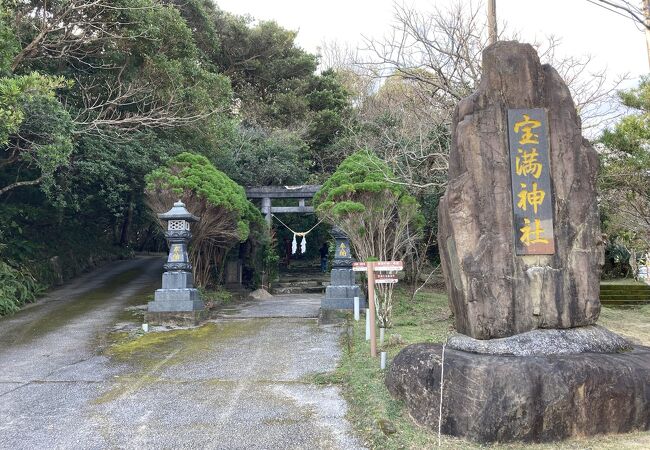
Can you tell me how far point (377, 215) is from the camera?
858 cm

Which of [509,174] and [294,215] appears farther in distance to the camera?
[294,215]

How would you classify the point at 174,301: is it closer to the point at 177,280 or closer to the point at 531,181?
the point at 177,280

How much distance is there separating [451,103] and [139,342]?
7398mm

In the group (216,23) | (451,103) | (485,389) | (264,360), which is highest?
(216,23)

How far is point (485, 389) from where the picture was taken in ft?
12.2

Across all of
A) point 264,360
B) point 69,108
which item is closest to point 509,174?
point 264,360

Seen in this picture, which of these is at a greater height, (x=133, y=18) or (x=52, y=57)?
(x=133, y=18)

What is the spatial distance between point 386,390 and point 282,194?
1015cm

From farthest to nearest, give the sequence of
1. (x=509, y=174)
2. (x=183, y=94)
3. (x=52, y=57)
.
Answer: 1. (x=183, y=94)
2. (x=52, y=57)
3. (x=509, y=174)

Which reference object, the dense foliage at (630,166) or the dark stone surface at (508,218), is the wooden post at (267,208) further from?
the dark stone surface at (508,218)

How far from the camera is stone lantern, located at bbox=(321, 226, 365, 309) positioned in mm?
9461

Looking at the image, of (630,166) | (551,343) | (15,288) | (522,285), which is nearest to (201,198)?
(15,288)

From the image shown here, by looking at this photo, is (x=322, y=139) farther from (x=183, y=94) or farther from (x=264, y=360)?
(x=264, y=360)

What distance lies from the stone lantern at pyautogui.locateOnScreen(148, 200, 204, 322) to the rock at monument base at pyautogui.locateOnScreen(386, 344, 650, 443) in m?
6.45
